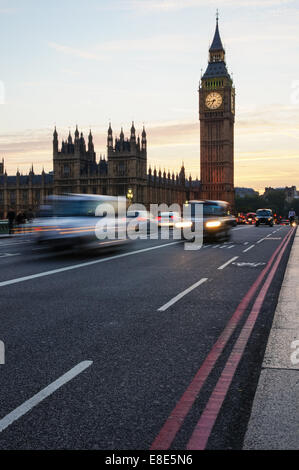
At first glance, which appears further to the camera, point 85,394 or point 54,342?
point 54,342

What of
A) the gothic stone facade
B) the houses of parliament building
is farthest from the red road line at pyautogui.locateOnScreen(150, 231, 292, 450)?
the gothic stone facade

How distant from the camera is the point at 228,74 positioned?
5910 inches

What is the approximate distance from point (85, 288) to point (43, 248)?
618 centimetres

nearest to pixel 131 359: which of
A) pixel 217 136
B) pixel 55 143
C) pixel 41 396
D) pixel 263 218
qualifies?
pixel 41 396

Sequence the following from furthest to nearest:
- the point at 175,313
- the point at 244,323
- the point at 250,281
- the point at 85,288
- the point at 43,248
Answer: the point at 43,248 → the point at 250,281 → the point at 85,288 → the point at 175,313 → the point at 244,323

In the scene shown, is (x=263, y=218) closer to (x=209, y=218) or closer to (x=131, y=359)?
(x=209, y=218)

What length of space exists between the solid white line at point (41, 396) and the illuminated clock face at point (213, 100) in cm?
14666

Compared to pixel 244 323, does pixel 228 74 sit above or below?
above

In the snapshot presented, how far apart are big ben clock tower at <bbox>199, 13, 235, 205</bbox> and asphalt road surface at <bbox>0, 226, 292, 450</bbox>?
5343 inches

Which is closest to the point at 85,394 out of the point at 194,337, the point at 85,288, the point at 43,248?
the point at 194,337

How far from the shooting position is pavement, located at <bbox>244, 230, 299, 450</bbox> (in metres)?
3.43

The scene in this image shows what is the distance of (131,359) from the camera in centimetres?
537

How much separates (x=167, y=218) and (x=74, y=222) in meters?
24.2
